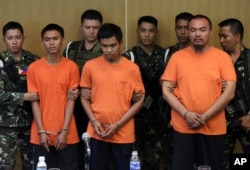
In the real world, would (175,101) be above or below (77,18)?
below

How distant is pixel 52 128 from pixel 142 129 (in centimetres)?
90

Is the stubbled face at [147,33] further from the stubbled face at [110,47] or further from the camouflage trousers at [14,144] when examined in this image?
the camouflage trousers at [14,144]

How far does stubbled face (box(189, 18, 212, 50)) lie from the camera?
10.2 feet

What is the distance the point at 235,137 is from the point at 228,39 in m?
Result: 0.77

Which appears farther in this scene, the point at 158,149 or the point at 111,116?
the point at 158,149

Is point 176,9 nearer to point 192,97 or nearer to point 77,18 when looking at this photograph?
point 77,18

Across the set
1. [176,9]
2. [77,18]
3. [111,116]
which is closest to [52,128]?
[111,116]

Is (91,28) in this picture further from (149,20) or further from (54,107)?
(54,107)

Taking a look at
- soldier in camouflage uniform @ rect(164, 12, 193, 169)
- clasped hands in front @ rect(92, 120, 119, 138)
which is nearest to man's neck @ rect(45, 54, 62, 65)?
clasped hands in front @ rect(92, 120, 119, 138)

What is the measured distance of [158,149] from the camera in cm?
394

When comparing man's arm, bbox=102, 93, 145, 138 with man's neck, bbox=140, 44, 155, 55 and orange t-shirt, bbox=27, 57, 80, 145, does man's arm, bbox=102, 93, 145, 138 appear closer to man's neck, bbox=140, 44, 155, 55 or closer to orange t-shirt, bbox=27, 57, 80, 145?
orange t-shirt, bbox=27, 57, 80, 145

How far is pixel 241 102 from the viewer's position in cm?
352

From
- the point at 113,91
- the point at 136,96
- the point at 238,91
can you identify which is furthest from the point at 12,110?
the point at 238,91

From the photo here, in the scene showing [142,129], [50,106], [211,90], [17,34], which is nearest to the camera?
[211,90]
